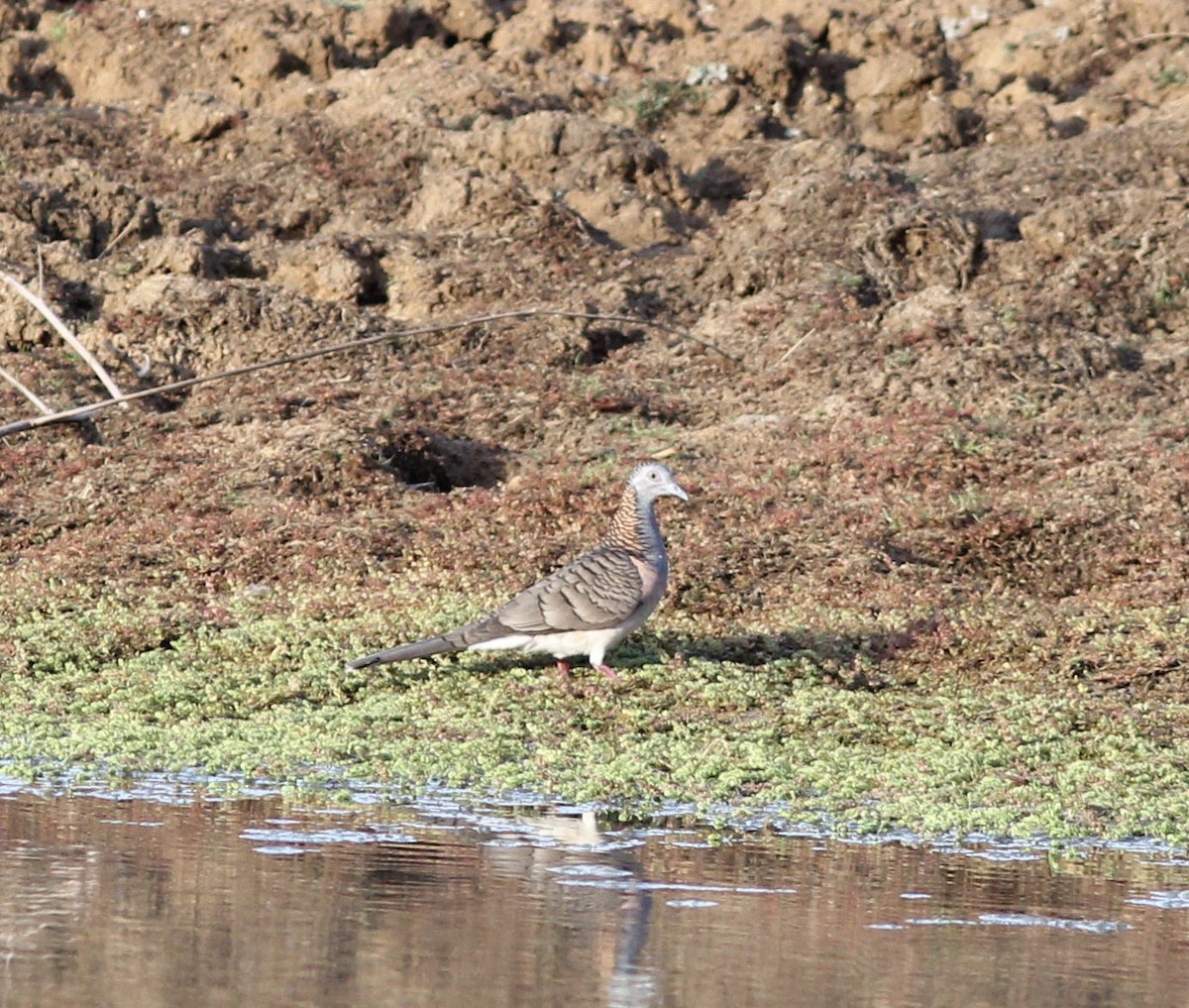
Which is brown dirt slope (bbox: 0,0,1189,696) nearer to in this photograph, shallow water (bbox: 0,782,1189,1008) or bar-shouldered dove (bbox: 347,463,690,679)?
bar-shouldered dove (bbox: 347,463,690,679)

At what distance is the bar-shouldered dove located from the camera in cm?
1048

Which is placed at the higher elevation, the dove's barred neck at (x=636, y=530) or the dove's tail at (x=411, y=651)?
the dove's barred neck at (x=636, y=530)

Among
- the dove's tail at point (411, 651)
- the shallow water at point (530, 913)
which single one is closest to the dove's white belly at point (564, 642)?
the dove's tail at point (411, 651)

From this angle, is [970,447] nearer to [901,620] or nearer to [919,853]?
[901,620]

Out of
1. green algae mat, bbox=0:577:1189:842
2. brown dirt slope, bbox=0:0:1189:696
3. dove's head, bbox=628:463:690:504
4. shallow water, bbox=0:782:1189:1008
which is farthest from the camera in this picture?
brown dirt slope, bbox=0:0:1189:696

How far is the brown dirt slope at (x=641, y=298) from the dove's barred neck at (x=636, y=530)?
0.99 metres

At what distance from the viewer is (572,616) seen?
10453 millimetres

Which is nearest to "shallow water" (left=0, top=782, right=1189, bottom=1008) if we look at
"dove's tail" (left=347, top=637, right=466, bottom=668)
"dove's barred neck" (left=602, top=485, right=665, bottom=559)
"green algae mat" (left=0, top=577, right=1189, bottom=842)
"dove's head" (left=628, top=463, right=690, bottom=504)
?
"green algae mat" (left=0, top=577, right=1189, bottom=842)

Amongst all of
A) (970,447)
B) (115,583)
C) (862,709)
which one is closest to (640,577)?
(862,709)

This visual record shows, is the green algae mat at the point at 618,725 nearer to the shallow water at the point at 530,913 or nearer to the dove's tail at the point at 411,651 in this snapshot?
the dove's tail at the point at 411,651

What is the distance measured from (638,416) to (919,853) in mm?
10007

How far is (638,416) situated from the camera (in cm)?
1756

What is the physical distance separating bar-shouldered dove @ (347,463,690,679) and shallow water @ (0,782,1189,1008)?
84.4 inches

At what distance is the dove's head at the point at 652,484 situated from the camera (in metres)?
11.4
